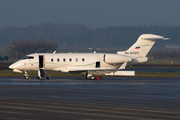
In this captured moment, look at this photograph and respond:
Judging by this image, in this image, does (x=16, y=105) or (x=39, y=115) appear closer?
(x=39, y=115)

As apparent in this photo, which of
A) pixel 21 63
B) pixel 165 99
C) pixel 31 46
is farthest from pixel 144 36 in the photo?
pixel 31 46

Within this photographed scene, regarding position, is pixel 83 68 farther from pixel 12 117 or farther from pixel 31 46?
pixel 31 46

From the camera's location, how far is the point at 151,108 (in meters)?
14.7

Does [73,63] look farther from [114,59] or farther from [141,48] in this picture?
[141,48]

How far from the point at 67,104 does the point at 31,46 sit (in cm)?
8584

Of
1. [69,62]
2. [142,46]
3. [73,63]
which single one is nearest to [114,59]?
[142,46]

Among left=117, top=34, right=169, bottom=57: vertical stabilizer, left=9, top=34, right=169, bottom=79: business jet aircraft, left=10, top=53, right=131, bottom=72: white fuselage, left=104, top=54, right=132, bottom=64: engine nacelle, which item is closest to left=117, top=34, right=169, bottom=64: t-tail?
left=117, top=34, right=169, bottom=57: vertical stabilizer

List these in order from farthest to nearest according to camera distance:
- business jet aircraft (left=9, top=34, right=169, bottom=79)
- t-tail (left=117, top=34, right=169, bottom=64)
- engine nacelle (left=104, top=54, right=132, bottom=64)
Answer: t-tail (left=117, top=34, right=169, bottom=64)
engine nacelle (left=104, top=54, right=132, bottom=64)
business jet aircraft (left=9, top=34, right=169, bottom=79)

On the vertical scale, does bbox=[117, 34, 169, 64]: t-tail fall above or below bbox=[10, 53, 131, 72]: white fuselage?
above

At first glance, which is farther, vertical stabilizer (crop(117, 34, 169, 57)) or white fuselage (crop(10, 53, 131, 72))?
vertical stabilizer (crop(117, 34, 169, 57))

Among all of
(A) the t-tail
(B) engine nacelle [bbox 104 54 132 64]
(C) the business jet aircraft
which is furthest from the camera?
(A) the t-tail

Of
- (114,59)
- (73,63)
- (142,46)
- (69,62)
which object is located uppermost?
(142,46)

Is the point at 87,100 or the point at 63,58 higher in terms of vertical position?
the point at 63,58

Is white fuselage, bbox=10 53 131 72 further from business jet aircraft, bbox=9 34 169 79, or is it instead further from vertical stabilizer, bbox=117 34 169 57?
vertical stabilizer, bbox=117 34 169 57
